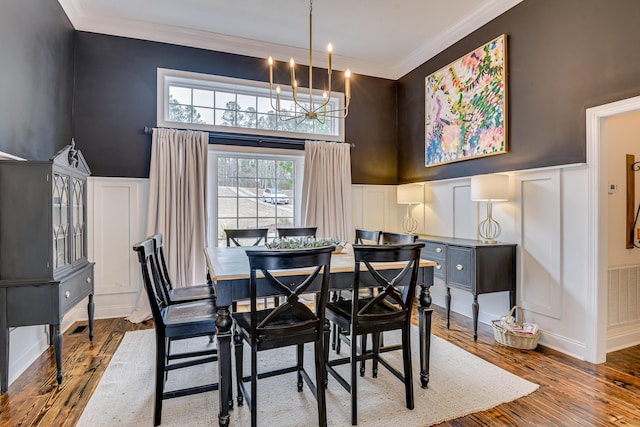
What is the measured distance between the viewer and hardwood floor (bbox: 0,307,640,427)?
193 cm

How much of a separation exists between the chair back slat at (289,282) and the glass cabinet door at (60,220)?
1.68 metres

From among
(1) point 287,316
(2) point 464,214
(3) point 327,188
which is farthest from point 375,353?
(3) point 327,188

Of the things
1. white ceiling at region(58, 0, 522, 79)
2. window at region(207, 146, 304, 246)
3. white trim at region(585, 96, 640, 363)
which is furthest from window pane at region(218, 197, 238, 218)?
white trim at region(585, 96, 640, 363)

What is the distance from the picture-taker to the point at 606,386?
2273mm

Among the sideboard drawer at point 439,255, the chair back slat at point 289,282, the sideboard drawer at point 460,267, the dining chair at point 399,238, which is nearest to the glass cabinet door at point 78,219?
the chair back slat at point 289,282

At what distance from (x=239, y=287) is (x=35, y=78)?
2.56 metres

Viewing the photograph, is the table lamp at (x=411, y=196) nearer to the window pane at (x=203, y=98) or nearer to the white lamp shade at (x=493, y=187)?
the white lamp shade at (x=493, y=187)

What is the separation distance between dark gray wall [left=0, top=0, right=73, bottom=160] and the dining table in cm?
166

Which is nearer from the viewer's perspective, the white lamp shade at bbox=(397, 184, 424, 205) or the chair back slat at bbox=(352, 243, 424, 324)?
the chair back slat at bbox=(352, 243, 424, 324)

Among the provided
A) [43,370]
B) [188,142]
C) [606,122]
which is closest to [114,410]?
[43,370]

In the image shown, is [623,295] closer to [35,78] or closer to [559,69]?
[559,69]

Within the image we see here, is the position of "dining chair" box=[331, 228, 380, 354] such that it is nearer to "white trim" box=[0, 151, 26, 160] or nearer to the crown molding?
the crown molding

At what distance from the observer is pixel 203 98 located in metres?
4.15

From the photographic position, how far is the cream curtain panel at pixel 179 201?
378cm
